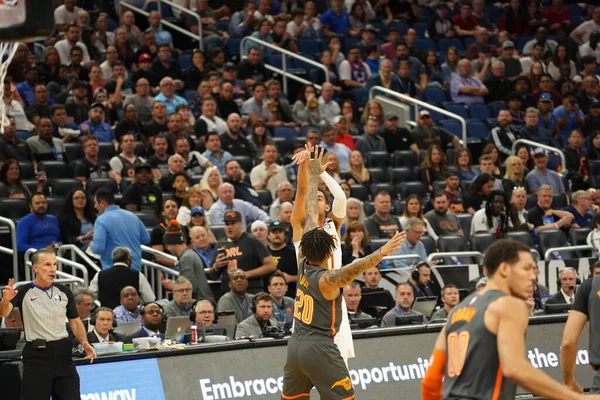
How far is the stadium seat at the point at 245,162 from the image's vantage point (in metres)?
16.4

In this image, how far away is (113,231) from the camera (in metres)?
13.0

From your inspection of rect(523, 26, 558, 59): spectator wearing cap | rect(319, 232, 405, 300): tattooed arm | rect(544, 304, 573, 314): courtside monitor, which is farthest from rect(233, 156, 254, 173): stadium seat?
rect(319, 232, 405, 300): tattooed arm

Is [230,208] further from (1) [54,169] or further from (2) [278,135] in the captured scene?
(2) [278,135]

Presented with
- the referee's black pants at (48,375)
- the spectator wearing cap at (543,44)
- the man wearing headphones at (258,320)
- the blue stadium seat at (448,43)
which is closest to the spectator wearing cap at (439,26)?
the blue stadium seat at (448,43)

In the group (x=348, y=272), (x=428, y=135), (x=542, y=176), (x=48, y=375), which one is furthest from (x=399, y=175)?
(x=348, y=272)

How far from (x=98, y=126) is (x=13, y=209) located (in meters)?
2.55

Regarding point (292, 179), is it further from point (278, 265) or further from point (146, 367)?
point (146, 367)

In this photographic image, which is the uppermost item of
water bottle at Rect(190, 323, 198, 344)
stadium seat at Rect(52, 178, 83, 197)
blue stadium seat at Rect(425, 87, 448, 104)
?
blue stadium seat at Rect(425, 87, 448, 104)

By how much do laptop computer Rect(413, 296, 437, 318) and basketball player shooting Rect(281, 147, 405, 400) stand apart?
424cm

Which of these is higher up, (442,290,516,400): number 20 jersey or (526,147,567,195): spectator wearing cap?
(526,147,567,195): spectator wearing cap

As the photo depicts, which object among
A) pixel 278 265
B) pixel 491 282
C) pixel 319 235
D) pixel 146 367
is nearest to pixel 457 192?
pixel 278 265

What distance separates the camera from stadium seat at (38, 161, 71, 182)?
15.1 meters

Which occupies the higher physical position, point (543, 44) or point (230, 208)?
point (543, 44)

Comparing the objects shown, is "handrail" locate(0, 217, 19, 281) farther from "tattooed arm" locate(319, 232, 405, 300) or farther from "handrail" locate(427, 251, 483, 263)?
"tattooed arm" locate(319, 232, 405, 300)
